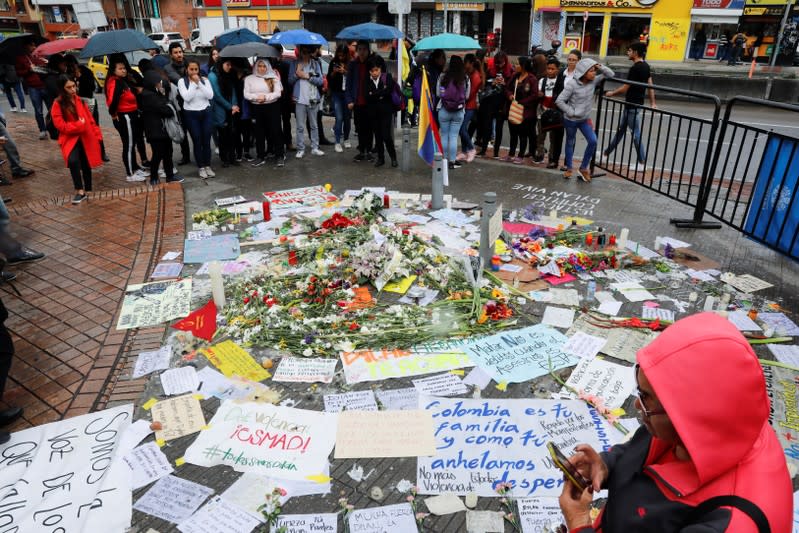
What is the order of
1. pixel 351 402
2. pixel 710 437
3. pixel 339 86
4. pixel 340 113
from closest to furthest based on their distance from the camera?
1. pixel 710 437
2. pixel 351 402
3. pixel 339 86
4. pixel 340 113

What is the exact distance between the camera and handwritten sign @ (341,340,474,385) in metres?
4.19

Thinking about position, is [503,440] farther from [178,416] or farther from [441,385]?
[178,416]

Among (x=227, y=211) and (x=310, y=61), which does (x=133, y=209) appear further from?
(x=310, y=61)

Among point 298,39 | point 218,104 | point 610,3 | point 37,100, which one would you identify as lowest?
point 37,100

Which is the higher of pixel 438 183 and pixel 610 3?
pixel 610 3

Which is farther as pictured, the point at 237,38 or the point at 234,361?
the point at 237,38

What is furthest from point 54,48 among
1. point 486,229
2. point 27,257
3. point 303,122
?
point 486,229

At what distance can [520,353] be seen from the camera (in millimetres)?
4422

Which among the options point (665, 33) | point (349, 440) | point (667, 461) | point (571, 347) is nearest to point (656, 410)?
point (667, 461)

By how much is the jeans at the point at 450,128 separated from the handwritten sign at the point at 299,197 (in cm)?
230

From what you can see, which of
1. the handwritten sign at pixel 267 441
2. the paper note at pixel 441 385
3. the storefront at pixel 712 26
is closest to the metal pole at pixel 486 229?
the paper note at pixel 441 385

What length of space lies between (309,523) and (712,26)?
33288 millimetres

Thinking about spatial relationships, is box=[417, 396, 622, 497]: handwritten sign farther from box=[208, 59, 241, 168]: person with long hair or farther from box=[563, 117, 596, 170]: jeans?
box=[208, 59, 241, 168]: person with long hair

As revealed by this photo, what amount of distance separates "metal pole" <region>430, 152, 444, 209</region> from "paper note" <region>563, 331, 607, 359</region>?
342cm
